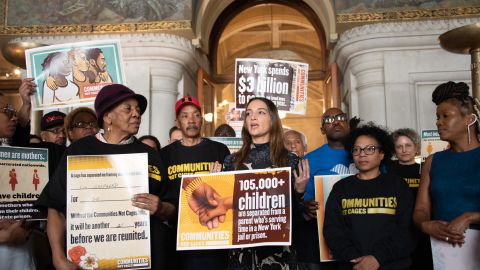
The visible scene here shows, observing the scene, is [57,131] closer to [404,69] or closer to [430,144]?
[430,144]

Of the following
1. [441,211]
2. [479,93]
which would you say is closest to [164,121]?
[479,93]

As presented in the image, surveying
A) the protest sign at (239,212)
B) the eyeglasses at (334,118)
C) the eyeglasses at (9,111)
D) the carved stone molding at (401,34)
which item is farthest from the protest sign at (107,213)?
the carved stone molding at (401,34)

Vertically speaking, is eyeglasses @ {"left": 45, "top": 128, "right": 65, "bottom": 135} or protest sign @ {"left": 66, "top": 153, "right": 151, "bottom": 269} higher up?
eyeglasses @ {"left": 45, "top": 128, "right": 65, "bottom": 135}

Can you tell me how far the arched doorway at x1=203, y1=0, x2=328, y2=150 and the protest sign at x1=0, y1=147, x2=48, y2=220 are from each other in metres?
6.96

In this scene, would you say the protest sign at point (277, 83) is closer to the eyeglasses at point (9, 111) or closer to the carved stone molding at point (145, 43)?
the eyeglasses at point (9, 111)

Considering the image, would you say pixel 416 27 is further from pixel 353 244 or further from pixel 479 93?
pixel 353 244

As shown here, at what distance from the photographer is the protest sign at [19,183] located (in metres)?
Result: 2.85

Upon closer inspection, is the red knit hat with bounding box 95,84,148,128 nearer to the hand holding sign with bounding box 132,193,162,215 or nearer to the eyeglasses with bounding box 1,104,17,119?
the hand holding sign with bounding box 132,193,162,215

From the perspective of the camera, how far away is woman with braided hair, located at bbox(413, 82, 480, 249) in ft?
8.70

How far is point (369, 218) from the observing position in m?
2.97

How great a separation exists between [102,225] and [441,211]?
1.84m

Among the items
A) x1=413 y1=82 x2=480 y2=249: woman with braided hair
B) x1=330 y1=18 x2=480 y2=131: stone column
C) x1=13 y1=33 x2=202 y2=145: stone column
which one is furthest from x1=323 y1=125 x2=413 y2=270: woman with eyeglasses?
x1=13 y1=33 x2=202 y2=145: stone column

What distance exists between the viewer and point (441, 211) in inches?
109

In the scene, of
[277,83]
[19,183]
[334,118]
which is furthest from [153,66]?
[19,183]
